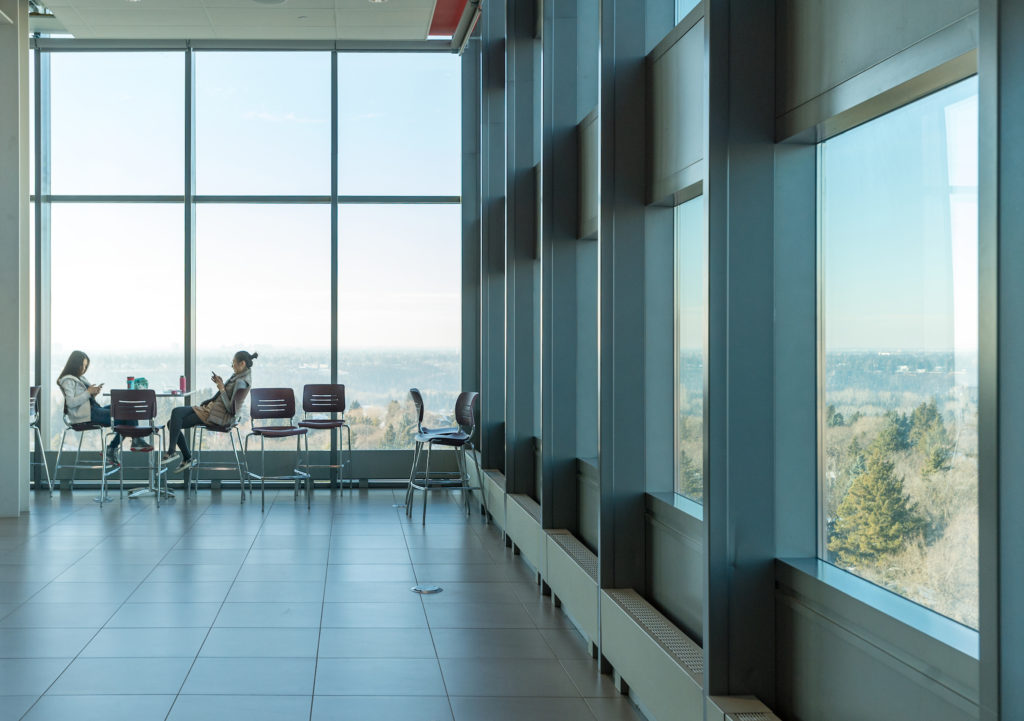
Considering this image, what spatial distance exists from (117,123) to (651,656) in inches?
324

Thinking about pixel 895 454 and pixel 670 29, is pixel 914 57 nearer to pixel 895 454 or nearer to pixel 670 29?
pixel 895 454

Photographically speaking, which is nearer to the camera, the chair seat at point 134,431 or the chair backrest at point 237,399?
the chair seat at point 134,431

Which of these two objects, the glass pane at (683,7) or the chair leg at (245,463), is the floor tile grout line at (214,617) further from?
the glass pane at (683,7)

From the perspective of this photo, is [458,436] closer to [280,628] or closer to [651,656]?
[280,628]

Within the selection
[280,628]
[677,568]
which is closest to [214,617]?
[280,628]

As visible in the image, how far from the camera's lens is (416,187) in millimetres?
9383

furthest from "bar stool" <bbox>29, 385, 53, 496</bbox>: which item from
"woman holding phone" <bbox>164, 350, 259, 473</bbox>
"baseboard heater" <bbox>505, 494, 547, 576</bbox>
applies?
"baseboard heater" <bbox>505, 494, 547, 576</bbox>

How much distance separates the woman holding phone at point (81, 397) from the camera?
26.7 ft

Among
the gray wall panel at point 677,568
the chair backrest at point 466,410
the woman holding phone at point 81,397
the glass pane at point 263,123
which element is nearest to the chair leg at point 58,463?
the woman holding phone at point 81,397

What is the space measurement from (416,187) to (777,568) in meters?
7.32

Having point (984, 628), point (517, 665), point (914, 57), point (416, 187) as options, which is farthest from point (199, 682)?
point (416, 187)

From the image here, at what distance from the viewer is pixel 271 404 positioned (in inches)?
331

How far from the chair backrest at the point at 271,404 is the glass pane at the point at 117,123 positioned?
2.37 metres

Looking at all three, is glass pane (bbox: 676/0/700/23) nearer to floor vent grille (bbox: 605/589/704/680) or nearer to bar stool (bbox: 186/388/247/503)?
floor vent grille (bbox: 605/589/704/680)
